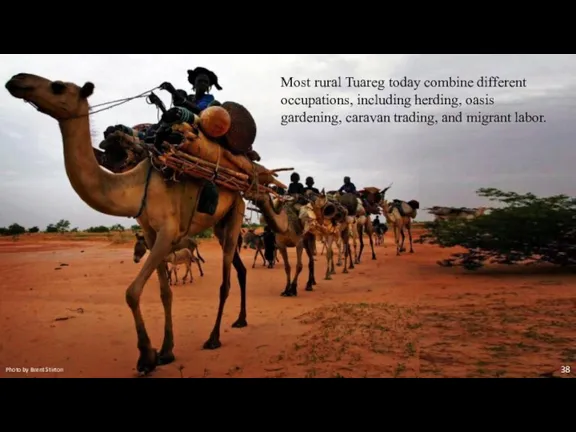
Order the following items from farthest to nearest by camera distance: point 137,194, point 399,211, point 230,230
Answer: point 399,211 < point 230,230 < point 137,194

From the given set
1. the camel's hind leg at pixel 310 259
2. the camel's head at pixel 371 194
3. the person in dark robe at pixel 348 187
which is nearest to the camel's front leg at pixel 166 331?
the camel's hind leg at pixel 310 259

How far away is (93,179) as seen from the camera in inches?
201

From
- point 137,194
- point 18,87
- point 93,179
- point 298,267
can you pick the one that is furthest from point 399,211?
point 18,87

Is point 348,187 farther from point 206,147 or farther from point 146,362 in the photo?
point 146,362

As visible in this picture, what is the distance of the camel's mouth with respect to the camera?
4316 mm

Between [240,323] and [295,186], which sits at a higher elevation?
[295,186]

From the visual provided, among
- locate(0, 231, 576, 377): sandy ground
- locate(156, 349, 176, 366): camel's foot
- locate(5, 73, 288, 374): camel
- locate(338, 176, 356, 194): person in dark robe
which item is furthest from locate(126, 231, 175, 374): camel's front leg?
locate(338, 176, 356, 194): person in dark robe

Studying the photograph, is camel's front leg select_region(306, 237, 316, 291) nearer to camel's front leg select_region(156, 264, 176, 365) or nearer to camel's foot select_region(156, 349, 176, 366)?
camel's front leg select_region(156, 264, 176, 365)

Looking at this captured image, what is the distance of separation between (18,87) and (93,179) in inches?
45.0

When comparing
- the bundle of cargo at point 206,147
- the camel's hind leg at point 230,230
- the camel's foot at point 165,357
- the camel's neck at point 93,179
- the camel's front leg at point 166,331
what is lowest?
the camel's foot at point 165,357

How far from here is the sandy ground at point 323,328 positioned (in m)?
5.68

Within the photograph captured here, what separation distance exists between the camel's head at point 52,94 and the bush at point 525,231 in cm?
1003

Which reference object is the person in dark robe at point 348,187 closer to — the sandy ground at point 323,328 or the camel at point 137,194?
the sandy ground at point 323,328

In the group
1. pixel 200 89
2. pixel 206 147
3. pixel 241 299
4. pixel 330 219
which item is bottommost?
pixel 241 299
